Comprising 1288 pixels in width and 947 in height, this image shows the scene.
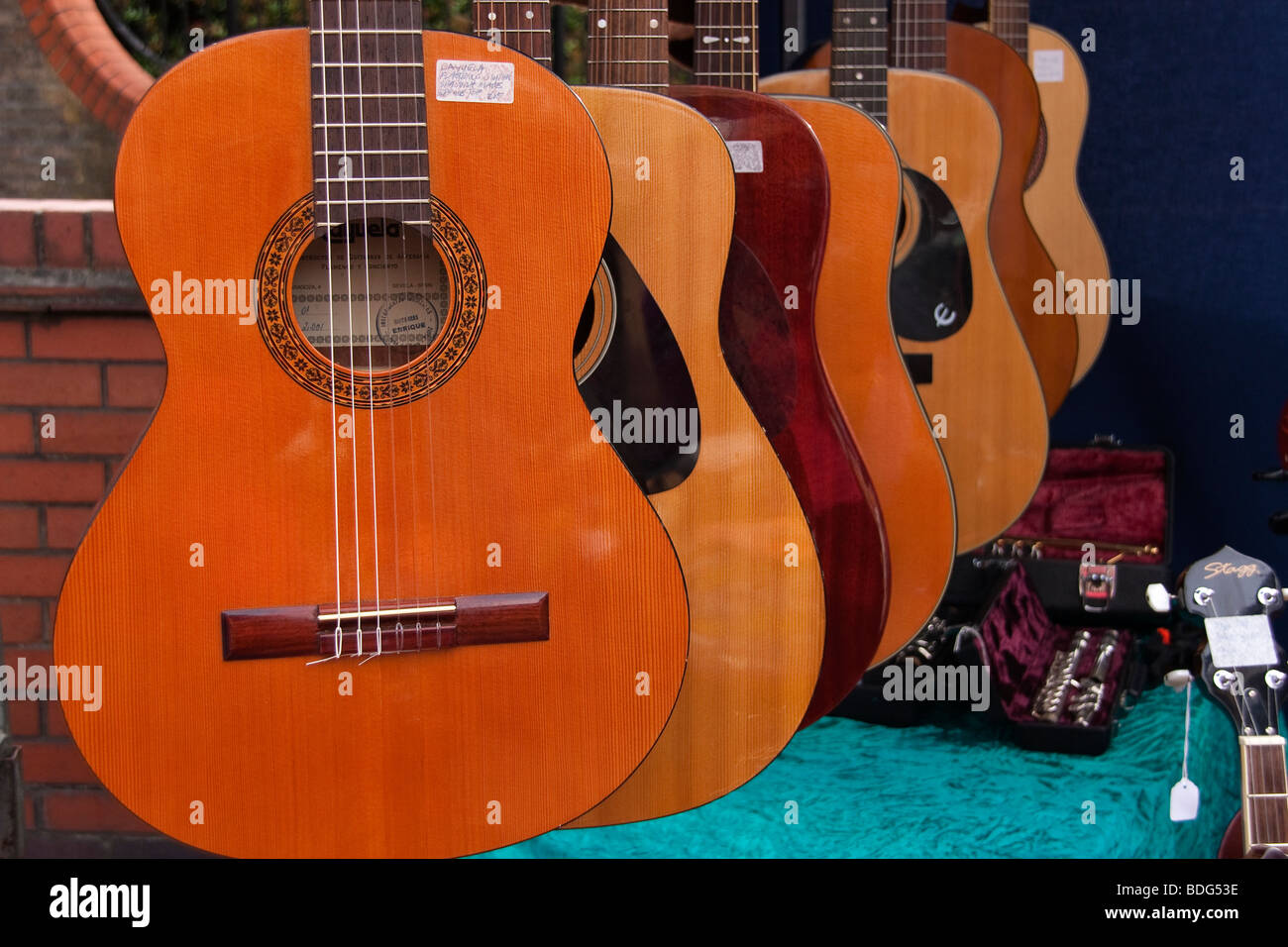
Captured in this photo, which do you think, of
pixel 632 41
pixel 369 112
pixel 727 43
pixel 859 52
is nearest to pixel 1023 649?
pixel 859 52

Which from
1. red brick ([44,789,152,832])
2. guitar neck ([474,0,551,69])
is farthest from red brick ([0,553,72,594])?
guitar neck ([474,0,551,69])

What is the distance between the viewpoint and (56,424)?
2.12m

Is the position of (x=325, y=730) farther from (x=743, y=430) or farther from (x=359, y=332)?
(x=743, y=430)

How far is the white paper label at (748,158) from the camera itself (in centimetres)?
177

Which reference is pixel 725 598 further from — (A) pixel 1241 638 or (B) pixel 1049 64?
(B) pixel 1049 64

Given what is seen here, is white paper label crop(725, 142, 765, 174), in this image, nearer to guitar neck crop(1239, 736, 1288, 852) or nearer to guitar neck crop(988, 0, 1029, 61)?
guitar neck crop(1239, 736, 1288, 852)

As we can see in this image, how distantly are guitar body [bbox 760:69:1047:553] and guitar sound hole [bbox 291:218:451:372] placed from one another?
103cm

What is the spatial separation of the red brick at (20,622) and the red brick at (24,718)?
4.6 inches

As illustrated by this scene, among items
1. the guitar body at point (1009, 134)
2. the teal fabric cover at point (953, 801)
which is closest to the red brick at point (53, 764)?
the teal fabric cover at point (953, 801)

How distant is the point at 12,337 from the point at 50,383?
10 cm

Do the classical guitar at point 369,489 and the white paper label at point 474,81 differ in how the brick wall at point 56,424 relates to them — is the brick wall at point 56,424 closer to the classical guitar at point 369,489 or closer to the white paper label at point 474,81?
the classical guitar at point 369,489

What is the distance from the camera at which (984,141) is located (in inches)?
92.1
